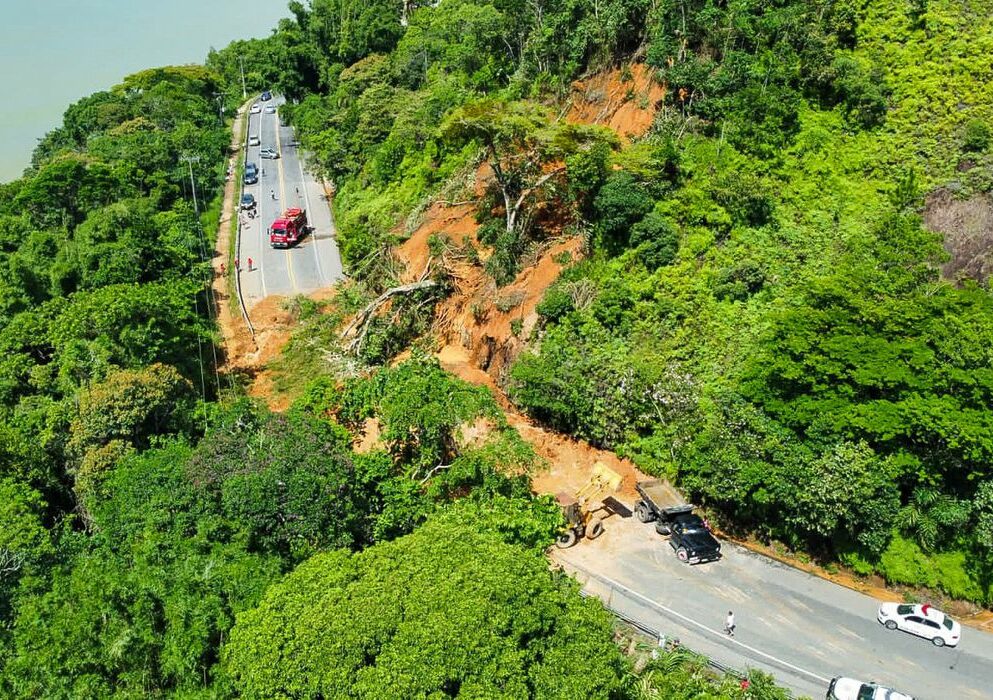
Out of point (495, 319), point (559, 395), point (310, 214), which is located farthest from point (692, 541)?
point (310, 214)

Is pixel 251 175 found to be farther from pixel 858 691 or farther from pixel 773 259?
pixel 858 691

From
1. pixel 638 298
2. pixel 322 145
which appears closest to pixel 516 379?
pixel 638 298

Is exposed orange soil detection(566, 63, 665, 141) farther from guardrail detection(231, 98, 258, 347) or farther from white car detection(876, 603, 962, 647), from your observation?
white car detection(876, 603, 962, 647)

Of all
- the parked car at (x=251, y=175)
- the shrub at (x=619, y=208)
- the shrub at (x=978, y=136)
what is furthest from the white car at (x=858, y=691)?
the parked car at (x=251, y=175)

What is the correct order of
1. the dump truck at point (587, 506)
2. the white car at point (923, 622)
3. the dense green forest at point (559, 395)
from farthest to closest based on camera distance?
the dump truck at point (587, 506), the white car at point (923, 622), the dense green forest at point (559, 395)

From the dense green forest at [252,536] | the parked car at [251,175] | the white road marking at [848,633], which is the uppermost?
the parked car at [251,175]

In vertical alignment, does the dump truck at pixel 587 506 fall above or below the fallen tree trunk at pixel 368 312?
below

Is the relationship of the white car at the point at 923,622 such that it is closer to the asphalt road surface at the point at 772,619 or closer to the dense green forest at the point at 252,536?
the asphalt road surface at the point at 772,619

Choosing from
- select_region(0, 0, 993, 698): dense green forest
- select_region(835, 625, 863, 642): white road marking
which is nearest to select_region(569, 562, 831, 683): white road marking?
select_region(835, 625, 863, 642): white road marking
